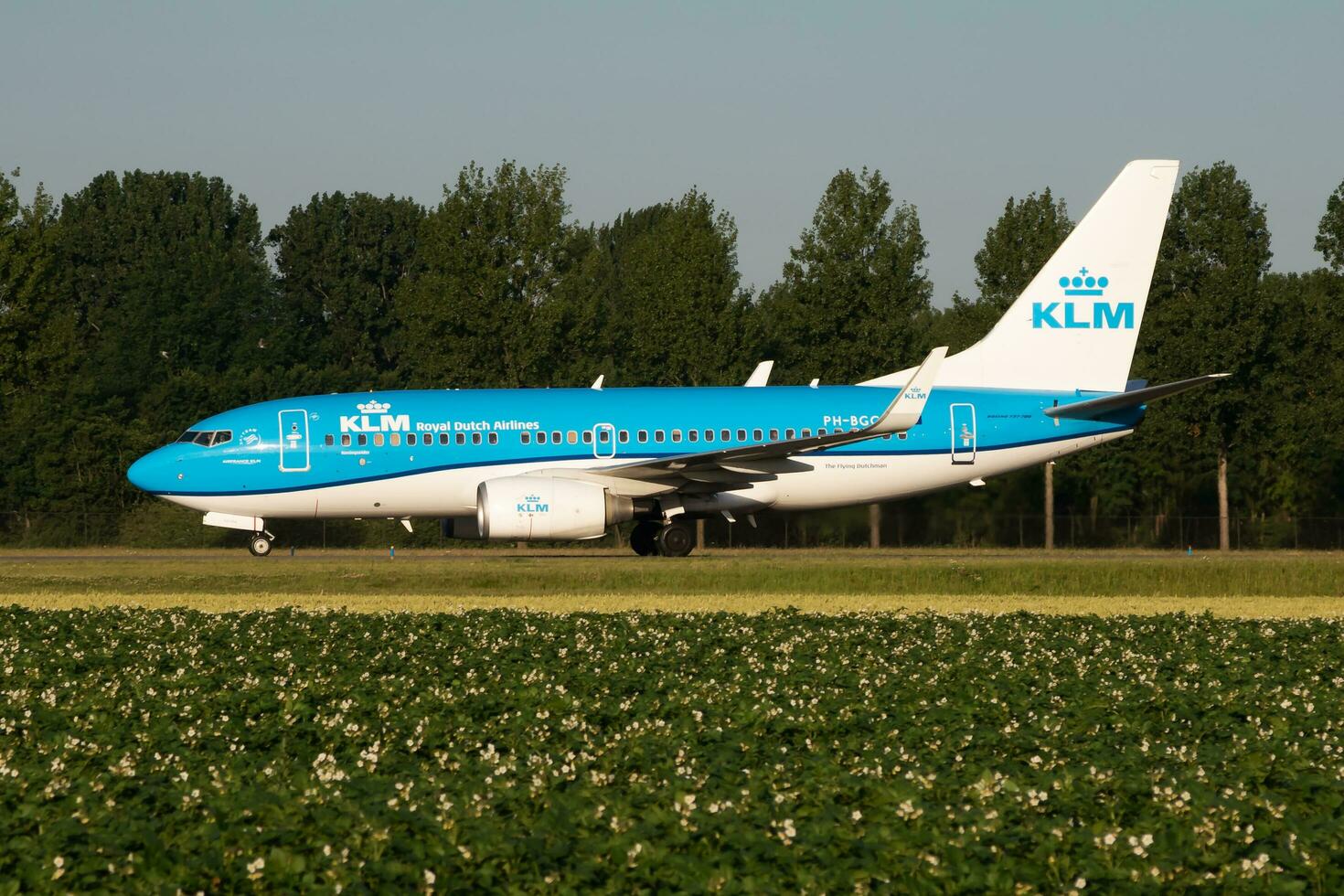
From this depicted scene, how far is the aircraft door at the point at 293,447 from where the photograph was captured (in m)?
33.0

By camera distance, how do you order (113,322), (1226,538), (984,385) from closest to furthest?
(984,385)
(1226,538)
(113,322)

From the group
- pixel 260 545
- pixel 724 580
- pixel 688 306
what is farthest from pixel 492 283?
pixel 724 580

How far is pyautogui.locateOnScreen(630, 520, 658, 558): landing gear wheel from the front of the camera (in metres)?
34.7

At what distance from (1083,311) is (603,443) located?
10758 millimetres

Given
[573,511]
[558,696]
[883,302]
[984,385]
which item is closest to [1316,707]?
[558,696]

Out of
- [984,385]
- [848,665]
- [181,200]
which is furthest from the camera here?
[181,200]

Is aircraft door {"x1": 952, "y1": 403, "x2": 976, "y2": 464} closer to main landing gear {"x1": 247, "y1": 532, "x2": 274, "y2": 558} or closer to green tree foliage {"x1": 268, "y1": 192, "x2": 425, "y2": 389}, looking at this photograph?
main landing gear {"x1": 247, "y1": 532, "x2": 274, "y2": 558}

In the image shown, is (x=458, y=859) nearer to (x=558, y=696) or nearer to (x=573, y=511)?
(x=558, y=696)

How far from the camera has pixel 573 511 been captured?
31.0 metres

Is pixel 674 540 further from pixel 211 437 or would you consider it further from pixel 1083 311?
pixel 1083 311

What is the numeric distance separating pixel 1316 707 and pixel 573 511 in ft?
63.0

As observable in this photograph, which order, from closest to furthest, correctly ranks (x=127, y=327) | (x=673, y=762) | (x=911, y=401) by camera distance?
(x=673, y=762)
(x=911, y=401)
(x=127, y=327)

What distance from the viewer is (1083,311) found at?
3600cm

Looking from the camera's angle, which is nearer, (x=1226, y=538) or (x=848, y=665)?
(x=848, y=665)
